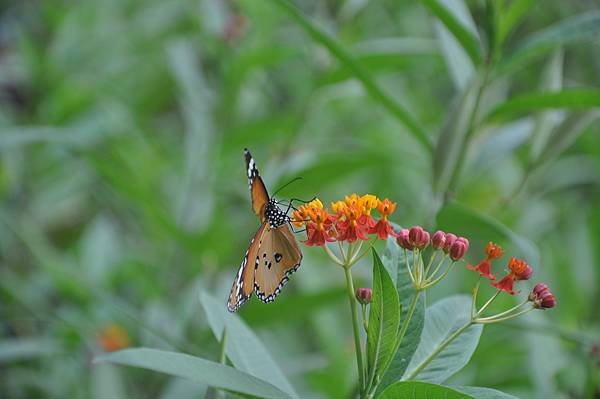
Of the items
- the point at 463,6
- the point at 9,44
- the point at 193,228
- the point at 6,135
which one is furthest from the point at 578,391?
the point at 9,44

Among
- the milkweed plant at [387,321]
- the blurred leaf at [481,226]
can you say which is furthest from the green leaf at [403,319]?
the blurred leaf at [481,226]

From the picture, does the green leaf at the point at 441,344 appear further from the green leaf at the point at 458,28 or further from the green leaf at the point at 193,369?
the green leaf at the point at 458,28

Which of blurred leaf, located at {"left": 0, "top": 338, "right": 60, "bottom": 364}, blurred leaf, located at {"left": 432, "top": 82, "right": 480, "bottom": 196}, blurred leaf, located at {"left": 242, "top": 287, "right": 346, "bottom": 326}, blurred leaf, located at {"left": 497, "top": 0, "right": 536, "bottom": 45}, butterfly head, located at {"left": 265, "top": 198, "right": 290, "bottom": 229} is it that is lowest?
butterfly head, located at {"left": 265, "top": 198, "right": 290, "bottom": 229}

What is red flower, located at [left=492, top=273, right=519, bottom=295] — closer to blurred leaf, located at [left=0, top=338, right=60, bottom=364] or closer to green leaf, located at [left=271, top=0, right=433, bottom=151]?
green leaf, located at [left=271, top=0, right=433, bottom=151]

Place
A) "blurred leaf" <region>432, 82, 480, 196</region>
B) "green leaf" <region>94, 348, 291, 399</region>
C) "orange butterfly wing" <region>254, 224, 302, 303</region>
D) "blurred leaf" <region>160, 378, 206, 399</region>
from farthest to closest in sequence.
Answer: "blurred leaf" <region>160, 378, 206, 399</region> < "blurred leaf" <region>432, 82, 480, 196</region> < "orange butterfly wing" <region>254, 224, 302, 303</region> < "green leaf" <region>94, 348, 291, 399</region>

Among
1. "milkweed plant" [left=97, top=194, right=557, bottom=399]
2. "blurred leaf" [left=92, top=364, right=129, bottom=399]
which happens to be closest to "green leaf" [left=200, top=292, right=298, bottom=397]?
"milkweed plant" [left=97, top=194, right=557, bottom=399]

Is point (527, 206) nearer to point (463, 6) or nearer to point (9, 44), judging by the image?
point (463, 6)
